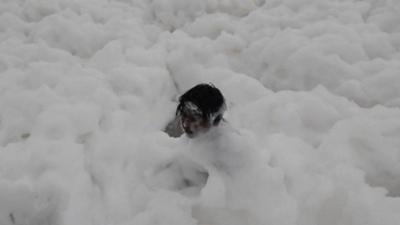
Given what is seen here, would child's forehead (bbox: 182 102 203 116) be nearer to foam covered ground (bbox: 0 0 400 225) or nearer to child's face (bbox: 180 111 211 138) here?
child's face (bbox: 180 111 211 138)

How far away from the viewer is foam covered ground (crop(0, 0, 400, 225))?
7.32 ft

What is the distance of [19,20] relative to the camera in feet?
12.6

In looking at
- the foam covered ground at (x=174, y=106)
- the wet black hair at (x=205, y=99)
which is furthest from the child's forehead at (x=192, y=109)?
the foam covered ground at (x=174, y=106)

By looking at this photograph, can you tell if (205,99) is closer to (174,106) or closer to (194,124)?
(194,124)

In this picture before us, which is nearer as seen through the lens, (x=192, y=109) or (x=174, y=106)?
(x=192, y=109)

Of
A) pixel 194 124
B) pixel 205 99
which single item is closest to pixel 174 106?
pixel 194 124

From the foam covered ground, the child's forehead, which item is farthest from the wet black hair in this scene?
the foam covered ground

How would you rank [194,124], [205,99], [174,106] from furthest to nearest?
[174,106], [194,124], [205,99]

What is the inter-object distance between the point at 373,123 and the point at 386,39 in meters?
1.03

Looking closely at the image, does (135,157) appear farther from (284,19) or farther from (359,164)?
(284,19)

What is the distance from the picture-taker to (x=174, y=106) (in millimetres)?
3098

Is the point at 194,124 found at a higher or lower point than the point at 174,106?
higher

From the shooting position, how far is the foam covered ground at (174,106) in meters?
2.23

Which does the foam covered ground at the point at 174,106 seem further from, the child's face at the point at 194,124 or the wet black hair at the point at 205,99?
the wet black hair at the point at 205,99
